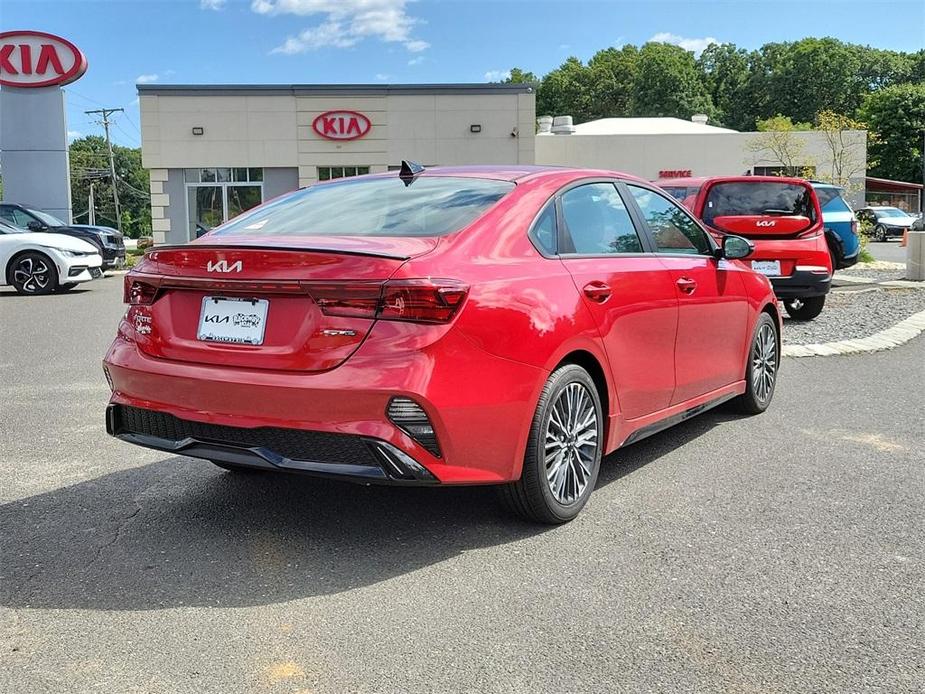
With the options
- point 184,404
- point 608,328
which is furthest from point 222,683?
point 608,328

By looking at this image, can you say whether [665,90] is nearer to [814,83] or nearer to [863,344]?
[814,83]

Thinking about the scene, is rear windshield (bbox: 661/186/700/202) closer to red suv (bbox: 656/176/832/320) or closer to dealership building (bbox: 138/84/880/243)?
red suv (bbox: 656/176/832/320)

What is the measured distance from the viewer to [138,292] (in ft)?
12.8

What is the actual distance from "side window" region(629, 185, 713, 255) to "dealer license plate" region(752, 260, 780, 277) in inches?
207

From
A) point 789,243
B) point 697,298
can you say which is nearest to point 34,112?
point 789,243

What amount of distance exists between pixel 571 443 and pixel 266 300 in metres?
1.45

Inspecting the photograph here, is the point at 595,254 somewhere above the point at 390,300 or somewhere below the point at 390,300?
above

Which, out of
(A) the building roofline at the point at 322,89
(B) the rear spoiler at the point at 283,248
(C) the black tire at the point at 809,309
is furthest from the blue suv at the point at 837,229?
(A) the building roofline at the point at 322,89

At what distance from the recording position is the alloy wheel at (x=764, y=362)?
6.05 metres

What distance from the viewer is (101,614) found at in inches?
120

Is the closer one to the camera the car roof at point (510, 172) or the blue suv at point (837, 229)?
the car roof at point (510, 172)

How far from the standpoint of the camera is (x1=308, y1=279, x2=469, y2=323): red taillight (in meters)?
3.31

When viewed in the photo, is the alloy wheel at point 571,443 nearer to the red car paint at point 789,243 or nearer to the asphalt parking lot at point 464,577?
the asphalt parking lot at point 464,577

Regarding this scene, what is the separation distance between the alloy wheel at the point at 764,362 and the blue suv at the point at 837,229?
34.9ft
